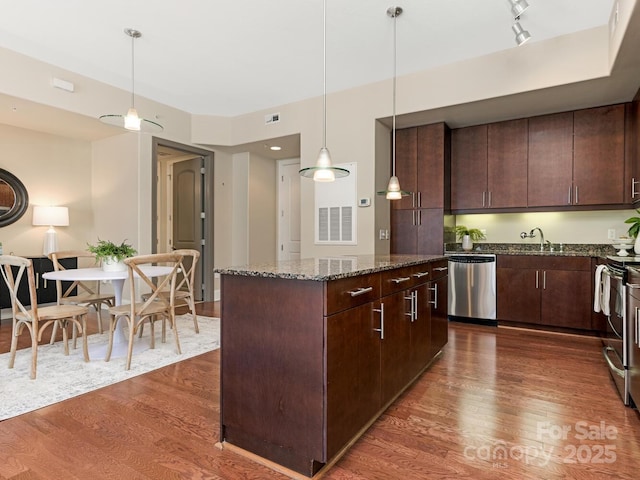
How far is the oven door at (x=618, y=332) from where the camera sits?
2422 mm

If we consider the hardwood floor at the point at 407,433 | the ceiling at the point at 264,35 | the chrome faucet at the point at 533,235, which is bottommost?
the hardwood floor at the point at 407,433

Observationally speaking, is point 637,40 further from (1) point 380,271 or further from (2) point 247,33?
(2) point 247,33

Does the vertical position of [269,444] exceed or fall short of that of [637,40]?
it falls short

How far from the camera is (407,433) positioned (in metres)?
2.04

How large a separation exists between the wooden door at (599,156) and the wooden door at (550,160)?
77 mm

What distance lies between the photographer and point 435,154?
4.72 metres

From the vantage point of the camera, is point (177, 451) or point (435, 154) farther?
point (435, 154)

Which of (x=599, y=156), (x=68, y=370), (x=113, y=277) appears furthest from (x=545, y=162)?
(x=68, y=370)

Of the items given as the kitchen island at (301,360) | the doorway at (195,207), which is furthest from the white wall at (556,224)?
the doorway at (195,207)

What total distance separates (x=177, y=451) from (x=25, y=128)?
518 cm

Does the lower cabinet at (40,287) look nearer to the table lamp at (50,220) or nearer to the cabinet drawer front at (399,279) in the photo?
the table lamp at (50,220)

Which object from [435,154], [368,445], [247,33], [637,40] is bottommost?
[368,445]

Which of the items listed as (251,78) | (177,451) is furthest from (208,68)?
(177,451)

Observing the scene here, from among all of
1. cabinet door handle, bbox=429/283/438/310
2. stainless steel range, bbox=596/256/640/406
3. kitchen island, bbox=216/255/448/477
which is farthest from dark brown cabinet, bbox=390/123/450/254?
kitchen island, bbox=216/255/448/477
